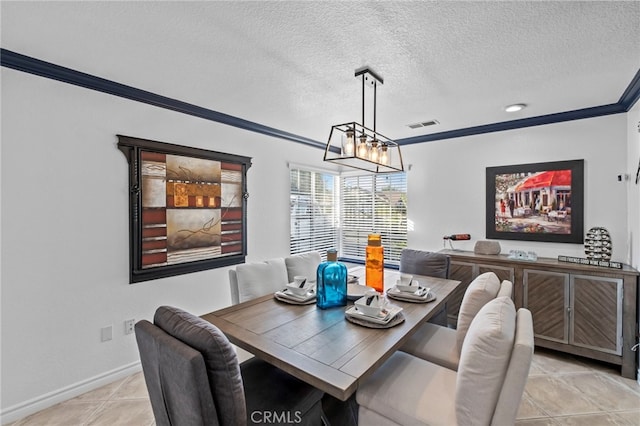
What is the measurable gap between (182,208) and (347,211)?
2984 millimetres

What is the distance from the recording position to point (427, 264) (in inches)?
121

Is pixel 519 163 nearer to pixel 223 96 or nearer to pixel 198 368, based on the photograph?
pixel 223 96

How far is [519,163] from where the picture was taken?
352 cm

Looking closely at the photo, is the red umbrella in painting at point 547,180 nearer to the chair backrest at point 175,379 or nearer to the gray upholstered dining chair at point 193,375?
the gray upholstered dining chair at point 193,375

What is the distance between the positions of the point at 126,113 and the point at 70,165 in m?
0.62

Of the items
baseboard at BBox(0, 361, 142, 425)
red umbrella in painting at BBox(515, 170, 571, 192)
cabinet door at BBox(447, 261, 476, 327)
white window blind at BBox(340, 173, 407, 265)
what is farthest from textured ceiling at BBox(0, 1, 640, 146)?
baseboard at BBox(0, 361, 142, 425)

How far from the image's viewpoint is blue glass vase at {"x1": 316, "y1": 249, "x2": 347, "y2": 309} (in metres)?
1.97

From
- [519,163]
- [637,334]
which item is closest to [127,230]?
[519,163]

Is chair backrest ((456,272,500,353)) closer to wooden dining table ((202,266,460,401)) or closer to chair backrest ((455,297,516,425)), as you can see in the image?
wooden dining table ((202,266,460,401))

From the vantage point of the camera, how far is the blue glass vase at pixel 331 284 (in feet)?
6.48

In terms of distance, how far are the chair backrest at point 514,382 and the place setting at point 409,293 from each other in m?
0.86

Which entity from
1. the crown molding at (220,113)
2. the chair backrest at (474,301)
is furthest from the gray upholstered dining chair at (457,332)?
the crown molding at (220,113)

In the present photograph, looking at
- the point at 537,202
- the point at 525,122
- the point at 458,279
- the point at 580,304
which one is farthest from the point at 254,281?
the point at 525,122

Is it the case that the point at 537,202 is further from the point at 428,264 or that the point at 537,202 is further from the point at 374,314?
the point at 374,314
